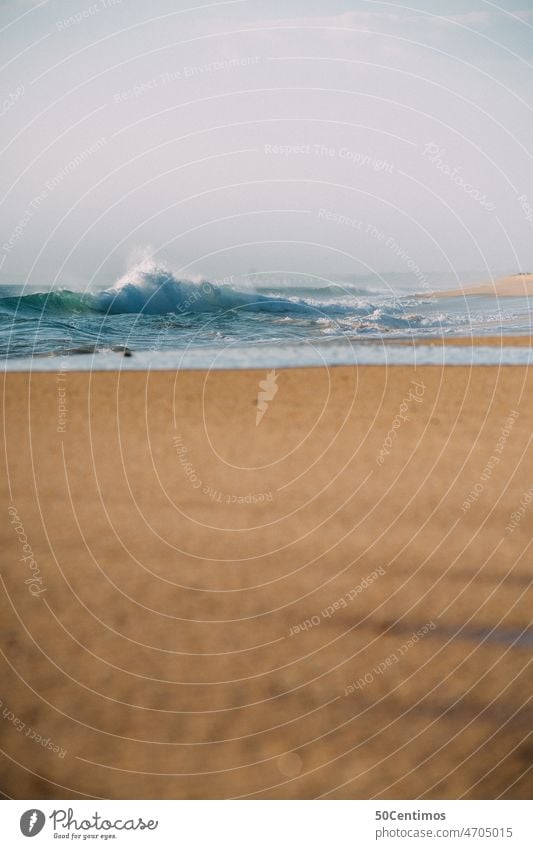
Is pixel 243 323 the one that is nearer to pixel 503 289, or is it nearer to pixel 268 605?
pixel 503 289

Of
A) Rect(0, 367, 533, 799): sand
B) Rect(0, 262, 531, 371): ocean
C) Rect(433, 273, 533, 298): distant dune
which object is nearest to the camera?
Rect(0, 367, 533, 799): sand

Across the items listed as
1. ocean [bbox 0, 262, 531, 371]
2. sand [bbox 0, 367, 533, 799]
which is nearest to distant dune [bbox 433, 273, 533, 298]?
ocean [bbox 0, 262, 531, 371]

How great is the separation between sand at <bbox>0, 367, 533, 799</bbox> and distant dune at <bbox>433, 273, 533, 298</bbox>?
1750 cm

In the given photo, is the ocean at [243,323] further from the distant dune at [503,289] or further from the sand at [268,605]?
the sand at [268,605]

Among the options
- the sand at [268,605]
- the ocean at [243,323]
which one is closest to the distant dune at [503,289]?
the ocean at [243,323]

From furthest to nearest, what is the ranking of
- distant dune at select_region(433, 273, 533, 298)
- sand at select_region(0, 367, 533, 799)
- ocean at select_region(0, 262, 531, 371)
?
1. distant dune at select_region(433, 273, 533, 298)
2. ocean at select_region(0, 262, 531, 371)
3. sand at select_region(0, 367, 533, 799)

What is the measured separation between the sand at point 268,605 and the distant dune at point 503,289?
57.4 feet

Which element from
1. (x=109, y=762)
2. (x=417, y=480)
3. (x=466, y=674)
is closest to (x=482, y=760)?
(x=466, y=674)

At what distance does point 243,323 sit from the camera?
21.1m

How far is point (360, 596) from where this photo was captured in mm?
5676

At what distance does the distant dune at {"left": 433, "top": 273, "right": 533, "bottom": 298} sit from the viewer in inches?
1064

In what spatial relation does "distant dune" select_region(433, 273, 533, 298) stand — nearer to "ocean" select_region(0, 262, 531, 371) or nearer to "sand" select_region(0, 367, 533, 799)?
"ocean" select_region(0, 262, 531, 371)

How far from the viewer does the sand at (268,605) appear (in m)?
3.85

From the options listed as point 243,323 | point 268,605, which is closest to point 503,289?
point 243,323
